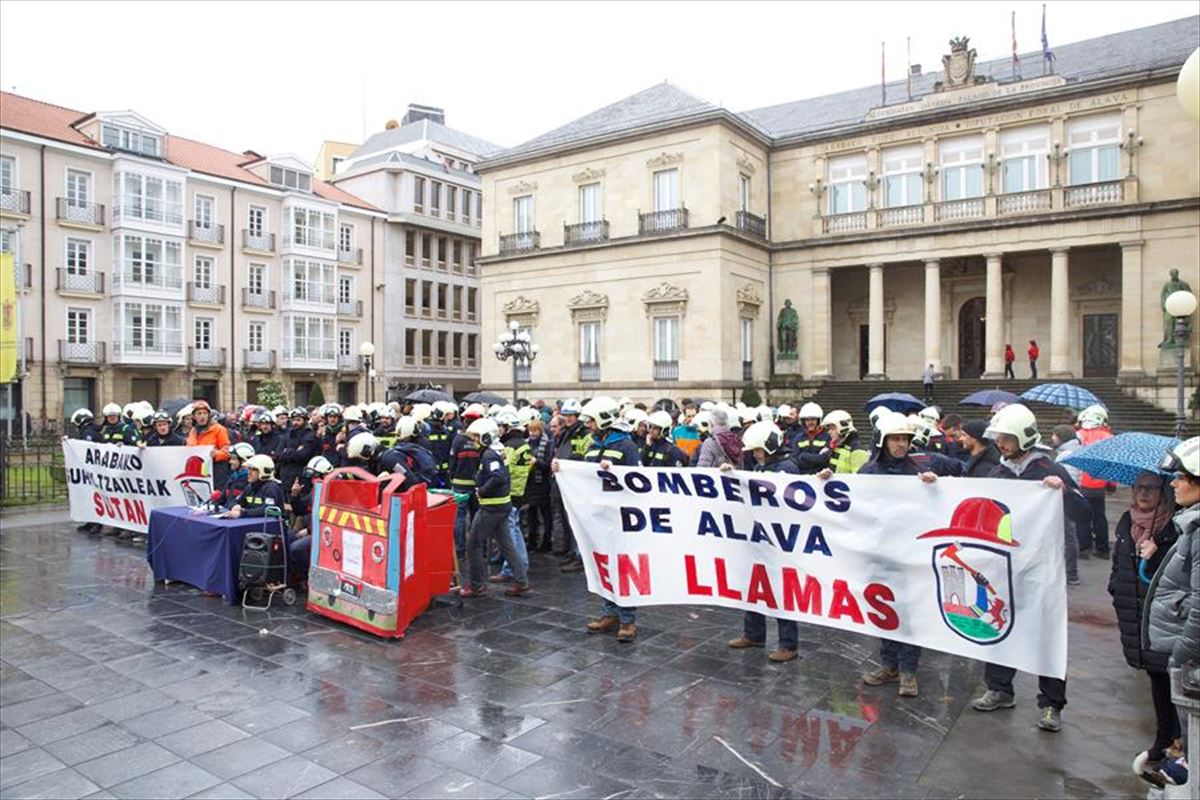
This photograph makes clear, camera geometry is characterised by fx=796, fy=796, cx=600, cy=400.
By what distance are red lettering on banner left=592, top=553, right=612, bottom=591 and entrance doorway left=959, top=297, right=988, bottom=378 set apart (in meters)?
32.1

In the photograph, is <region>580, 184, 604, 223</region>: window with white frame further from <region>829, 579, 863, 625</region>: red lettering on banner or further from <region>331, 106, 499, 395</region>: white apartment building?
<region>829, 579, 863, 625</region>: red lettering on banner

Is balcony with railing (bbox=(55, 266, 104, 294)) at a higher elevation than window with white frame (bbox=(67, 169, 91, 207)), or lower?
lower

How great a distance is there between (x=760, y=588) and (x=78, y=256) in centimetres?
4366

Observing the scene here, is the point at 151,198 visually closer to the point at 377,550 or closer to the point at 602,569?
the point at 377,550

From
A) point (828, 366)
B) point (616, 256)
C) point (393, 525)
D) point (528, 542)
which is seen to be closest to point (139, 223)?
point (616, 256)

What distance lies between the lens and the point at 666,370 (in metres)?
34.1

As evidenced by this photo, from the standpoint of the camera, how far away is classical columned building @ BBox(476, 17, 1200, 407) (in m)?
29.5

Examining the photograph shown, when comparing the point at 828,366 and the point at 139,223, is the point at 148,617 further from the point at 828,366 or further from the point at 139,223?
the point at 139,223

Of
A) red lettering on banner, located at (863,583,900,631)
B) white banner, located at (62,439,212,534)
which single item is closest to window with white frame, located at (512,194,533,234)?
white banner, located at (62,439,212,534)

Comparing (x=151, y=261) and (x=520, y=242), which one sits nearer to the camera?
(x=520, y=242)

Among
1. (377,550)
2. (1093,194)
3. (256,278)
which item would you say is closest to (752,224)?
(1093,194)

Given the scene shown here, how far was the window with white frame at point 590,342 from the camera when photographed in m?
36.1

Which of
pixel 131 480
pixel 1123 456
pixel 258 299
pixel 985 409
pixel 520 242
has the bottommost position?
pixel 131 480

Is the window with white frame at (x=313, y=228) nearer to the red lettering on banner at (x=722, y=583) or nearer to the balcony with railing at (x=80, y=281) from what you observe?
the balcony with railing at (x=80, y=281)
